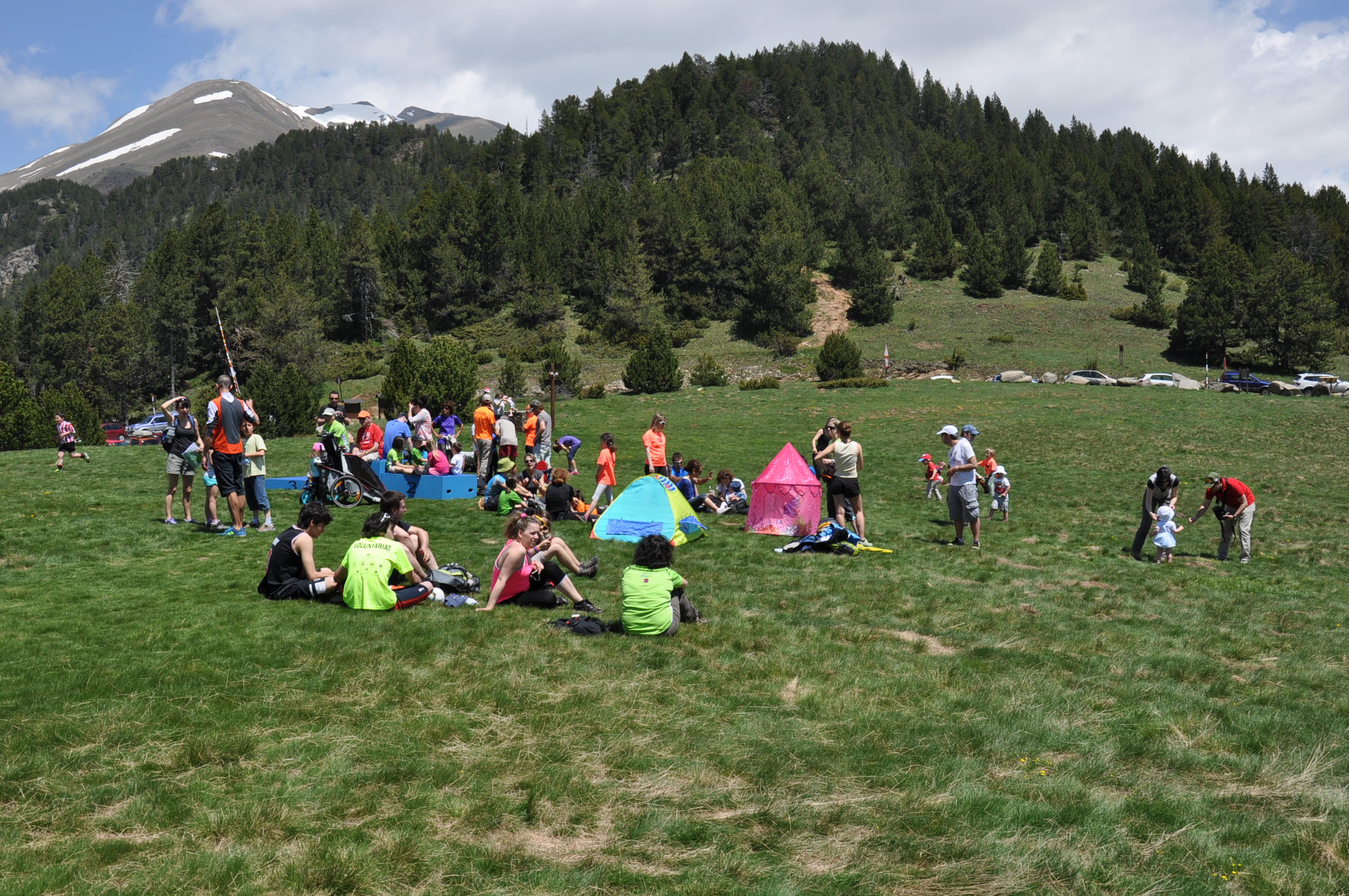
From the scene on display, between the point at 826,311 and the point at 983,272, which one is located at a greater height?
the point at 983,272

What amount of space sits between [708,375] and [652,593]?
4498 cm

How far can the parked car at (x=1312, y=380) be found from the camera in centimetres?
5106

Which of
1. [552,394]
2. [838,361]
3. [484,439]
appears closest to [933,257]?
[838,361]

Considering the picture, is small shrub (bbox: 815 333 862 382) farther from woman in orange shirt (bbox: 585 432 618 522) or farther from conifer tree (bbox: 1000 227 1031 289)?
conifer tree (bbox: 1000 227 1031 289)

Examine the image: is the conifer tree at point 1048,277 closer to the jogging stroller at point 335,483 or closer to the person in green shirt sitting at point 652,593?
the jogging stroller at point 335,483

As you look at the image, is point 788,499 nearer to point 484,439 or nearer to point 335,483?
point 484,439

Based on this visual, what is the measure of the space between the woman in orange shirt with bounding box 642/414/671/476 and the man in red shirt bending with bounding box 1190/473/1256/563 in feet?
29.5

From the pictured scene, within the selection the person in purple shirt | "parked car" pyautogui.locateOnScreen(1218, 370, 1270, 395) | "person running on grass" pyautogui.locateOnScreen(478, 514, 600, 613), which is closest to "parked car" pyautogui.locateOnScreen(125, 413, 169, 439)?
the person in purple shirt

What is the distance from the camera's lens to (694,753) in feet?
19.3

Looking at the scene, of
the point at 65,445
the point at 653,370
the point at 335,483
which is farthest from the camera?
the point at 653,370

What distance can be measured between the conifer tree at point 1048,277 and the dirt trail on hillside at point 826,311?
1912 cm

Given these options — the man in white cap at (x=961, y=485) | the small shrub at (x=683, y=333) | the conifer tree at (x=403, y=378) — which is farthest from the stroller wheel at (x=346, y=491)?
the small shrub at (x=683, y=333)

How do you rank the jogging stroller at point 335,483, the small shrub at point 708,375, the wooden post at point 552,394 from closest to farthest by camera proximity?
the jogging stroller at point 335,483, the wooden post at point 552,394, the small shrub at point 708,375

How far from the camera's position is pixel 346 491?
1576cm
